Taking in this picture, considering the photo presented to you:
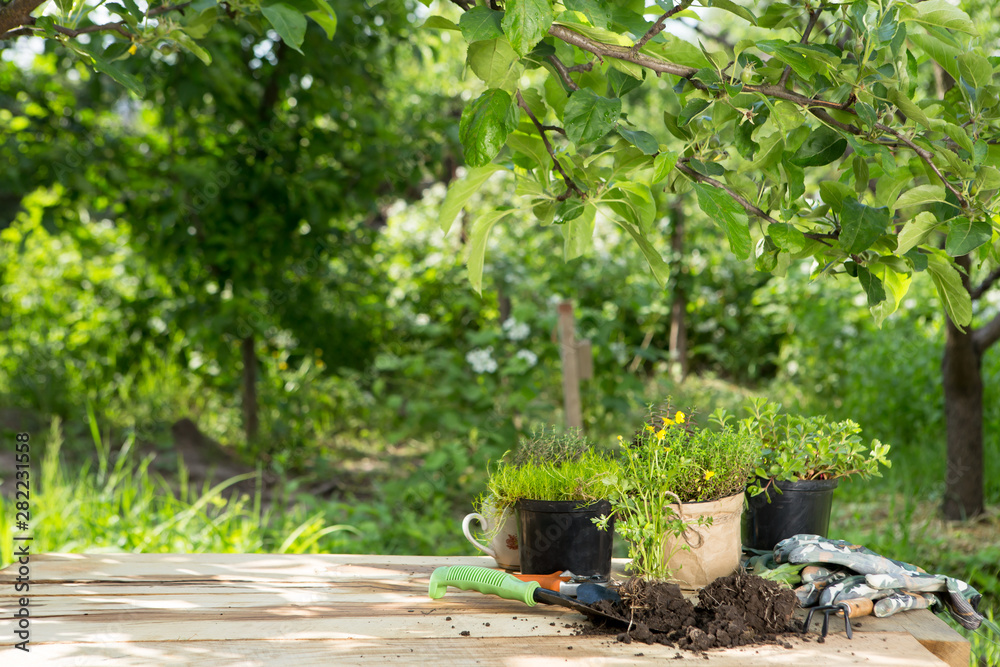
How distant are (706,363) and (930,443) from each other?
246 centimetres

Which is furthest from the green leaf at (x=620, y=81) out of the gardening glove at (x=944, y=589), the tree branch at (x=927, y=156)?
the gardening glove at (x=944, y=589)

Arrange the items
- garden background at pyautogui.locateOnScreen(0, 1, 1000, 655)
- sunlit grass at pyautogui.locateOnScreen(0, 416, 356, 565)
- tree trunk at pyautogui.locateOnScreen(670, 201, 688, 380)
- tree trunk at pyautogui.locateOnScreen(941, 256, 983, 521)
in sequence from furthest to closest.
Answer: tree trunk at pyautogui.locateOnScreen(670, 201, 688, 380) < garden background at pyautogui.locateOnScreen(0, 1, 1000, 655) < tree trunk at pyautogui.locateOnScreen(941, 256, 983, 521) < sunlit grass at pyautogui.locateOnScreen(0, 416, 356, 565)

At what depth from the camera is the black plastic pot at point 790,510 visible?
1167mm

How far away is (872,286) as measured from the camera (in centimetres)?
95

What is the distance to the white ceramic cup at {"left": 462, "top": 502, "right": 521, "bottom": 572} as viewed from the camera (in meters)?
Answer: 1.17

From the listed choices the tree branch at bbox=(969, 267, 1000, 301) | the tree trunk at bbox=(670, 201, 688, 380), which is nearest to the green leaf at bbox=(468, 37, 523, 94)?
the tree branch at bbox=(969, 267, 1000, 301)

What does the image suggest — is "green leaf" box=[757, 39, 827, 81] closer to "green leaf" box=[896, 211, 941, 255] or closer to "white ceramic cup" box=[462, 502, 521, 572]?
"green leaf" box=[896, 211, 941, 255]

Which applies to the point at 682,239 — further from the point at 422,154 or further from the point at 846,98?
the point at 846,98

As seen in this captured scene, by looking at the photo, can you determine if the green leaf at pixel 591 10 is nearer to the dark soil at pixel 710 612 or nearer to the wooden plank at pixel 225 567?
the dark soil at pixel 710 612

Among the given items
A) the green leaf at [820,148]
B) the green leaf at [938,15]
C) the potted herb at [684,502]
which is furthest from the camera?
the potted herb at [684,502]

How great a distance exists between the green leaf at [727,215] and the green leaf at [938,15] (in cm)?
27

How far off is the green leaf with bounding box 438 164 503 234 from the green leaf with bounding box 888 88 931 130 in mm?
485

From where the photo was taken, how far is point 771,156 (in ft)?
3.13

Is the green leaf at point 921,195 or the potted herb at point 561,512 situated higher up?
the green leaf at point 921,195
